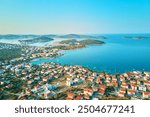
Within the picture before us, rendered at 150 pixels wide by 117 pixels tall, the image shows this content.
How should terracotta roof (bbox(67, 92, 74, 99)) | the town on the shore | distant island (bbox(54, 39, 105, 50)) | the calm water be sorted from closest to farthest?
terracotta roof (bbox(67, 92, 74, 99)) → the town on the shore → the calm water → distant island (bbox(54, 39, 105, 50))

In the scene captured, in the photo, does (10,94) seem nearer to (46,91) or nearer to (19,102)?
(46,91)

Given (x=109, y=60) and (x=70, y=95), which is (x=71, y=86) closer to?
(x=70, y=95)

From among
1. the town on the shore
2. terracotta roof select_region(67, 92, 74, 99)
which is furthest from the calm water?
terracotta roof select_region(67, 92, 74, 99)

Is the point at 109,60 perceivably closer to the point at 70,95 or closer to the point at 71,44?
the point at 70,95

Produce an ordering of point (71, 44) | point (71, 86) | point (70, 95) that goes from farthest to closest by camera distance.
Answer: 1. point (71, 44)
2. point (71, 86)
3. point (70, 95)

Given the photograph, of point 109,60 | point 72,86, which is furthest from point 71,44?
point 72,86

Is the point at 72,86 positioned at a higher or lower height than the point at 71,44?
lower

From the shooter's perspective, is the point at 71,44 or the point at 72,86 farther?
the point at 71,44

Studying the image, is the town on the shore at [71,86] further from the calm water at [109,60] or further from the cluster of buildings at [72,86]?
the calm water at [109,60]

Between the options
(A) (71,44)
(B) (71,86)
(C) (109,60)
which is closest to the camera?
(B) (71,86)

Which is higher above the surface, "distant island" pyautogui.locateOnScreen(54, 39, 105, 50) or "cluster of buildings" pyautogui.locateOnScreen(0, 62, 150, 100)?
→ "distant island" pyautogui.locateOnScreen(54, 39, 105, 50)

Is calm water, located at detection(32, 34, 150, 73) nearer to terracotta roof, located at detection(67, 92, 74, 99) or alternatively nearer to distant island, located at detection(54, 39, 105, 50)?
distant island, located at detection(54, 39, 105, 50)
